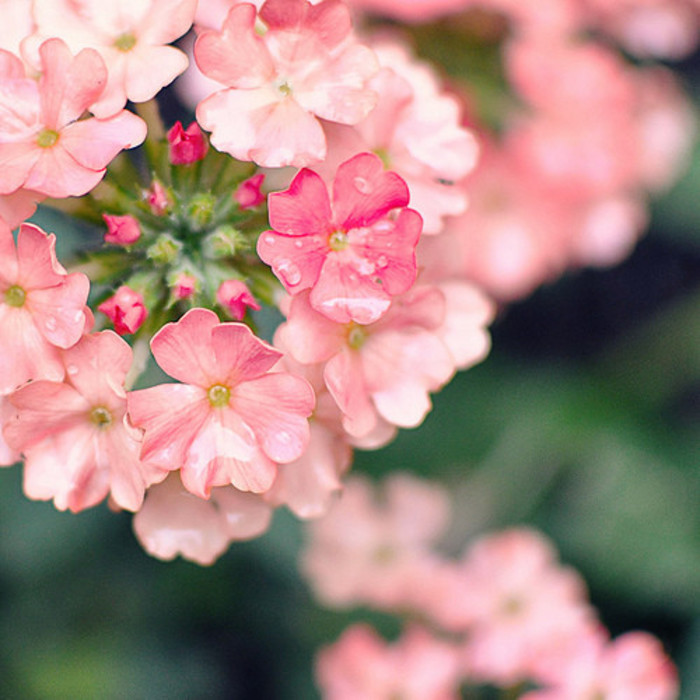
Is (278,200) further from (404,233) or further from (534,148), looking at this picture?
(534,148)

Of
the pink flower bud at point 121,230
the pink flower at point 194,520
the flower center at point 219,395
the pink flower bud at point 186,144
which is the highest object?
the pink flower bud at point 186,144

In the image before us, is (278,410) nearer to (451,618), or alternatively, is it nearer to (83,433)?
(83,433)

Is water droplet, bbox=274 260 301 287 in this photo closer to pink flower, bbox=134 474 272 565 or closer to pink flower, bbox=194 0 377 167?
pink flower, bbox=194 0 377 167

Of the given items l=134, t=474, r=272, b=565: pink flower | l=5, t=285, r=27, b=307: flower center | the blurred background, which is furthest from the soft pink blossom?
l=5, t=285, r=27, b=307: flower center

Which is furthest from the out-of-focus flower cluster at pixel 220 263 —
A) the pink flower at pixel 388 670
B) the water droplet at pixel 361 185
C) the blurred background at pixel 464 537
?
the blurred background at pixel 464 537

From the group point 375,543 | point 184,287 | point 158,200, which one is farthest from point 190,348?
point 375,543

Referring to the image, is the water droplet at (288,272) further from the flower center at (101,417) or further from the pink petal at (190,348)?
the flower center at (101,417)

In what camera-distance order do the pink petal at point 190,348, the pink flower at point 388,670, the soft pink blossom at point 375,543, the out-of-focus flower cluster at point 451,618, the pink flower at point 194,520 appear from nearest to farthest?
the pink petal at point 190,348, the pink flower at point 194,520, the out-of-focus flower cluster at point 451,618, the pink flower at point 388,670, the soft pink blossom at point 375,543

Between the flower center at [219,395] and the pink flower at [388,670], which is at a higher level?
the flower center at [219,395]

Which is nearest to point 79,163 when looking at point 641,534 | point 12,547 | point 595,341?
point 12,547
